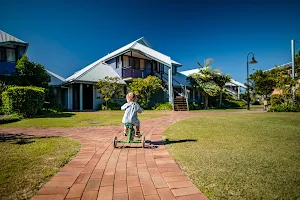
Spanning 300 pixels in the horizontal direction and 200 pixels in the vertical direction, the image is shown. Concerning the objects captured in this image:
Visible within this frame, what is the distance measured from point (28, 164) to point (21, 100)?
27.3 feet

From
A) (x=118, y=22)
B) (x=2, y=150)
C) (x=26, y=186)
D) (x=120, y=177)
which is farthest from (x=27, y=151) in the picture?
(x=118, y=22)

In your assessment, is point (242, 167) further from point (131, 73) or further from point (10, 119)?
point (131, 73)

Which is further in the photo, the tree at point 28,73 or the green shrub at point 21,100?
the tree at point 28,73

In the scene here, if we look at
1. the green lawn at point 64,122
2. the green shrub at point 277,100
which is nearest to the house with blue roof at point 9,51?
the green lawn at point 64,122

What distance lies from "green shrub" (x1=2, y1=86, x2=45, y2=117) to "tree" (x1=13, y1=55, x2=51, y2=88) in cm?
443

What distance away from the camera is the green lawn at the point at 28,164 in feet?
6.88

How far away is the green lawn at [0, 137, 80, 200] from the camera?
2.10m

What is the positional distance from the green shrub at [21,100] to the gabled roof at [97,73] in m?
6.66

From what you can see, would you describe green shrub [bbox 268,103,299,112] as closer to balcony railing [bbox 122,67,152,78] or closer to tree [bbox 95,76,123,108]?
balcony railing [bbox 122,67,152,78]

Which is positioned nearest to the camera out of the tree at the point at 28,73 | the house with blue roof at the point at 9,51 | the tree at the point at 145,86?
the tree at the point at 28,73

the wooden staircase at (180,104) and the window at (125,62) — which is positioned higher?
the window at (125,62)

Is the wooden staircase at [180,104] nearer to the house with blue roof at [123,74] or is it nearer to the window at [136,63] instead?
the house with blue roof at [123,74]

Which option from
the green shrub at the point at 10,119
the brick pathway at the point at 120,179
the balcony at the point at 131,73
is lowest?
the brick pathway at the point at 120,179

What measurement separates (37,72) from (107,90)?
19.1 feet
